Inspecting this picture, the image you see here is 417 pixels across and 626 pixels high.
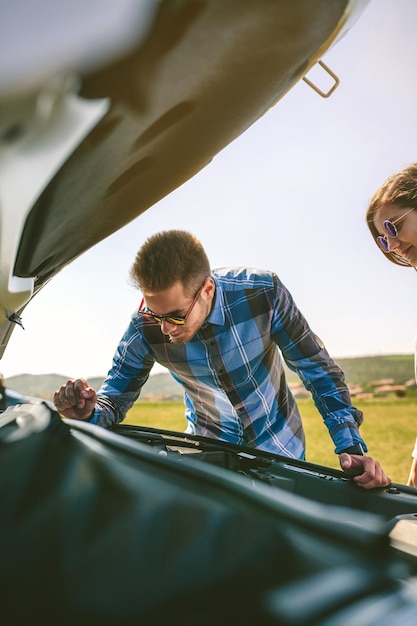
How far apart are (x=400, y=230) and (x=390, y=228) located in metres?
0.04

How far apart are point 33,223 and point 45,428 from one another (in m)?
0.33

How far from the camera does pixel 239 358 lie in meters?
1.86

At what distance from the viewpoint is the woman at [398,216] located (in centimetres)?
159

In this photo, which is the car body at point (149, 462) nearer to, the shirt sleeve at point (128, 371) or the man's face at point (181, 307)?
the man's face at point (181, 307)

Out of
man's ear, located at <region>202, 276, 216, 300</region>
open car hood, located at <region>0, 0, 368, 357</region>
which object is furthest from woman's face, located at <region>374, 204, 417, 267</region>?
open car hood, located at <region>0, 0, 368, 357</region>

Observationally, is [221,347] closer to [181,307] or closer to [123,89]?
[181,307]

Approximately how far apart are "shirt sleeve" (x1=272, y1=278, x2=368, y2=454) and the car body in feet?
2.72

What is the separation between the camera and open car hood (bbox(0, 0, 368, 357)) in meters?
0.51

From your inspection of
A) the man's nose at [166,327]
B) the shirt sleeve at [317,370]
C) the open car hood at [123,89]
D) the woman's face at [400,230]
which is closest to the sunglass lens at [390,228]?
the woman's face at [400,230]

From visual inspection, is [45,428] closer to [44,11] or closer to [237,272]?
[44,11]

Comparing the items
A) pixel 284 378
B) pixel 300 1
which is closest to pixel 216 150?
pixel 300 1

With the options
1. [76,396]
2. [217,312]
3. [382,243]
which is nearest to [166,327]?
[217,312]

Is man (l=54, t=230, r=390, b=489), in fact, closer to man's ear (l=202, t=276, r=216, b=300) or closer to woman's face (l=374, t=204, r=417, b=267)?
man's ear (l=202, t=276, r=216, b=300)

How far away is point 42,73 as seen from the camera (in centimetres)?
51
